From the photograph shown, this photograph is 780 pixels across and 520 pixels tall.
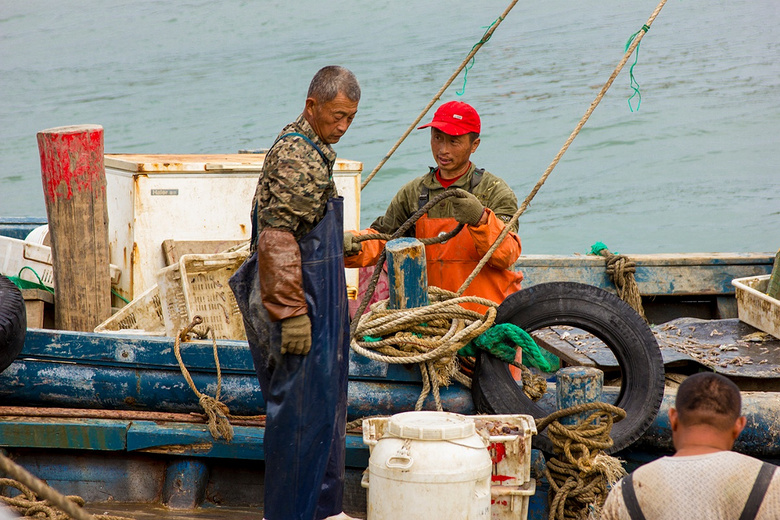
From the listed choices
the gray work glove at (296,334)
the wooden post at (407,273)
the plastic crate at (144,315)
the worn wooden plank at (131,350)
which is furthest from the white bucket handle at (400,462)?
the plastic crate at (144,315)

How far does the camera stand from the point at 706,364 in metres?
5.59

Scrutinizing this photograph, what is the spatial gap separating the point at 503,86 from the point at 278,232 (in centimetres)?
2348

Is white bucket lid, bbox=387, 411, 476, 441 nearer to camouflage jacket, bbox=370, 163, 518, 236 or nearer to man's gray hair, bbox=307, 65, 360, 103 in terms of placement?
man's gray hair, bbox=307, 65, 360, 103

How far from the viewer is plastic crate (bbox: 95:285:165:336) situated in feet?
17.3

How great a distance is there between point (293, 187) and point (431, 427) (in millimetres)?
1085

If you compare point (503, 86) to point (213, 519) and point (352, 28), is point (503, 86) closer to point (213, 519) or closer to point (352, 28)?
point (352, 28)

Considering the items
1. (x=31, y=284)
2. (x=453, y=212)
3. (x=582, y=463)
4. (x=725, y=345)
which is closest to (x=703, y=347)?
(x=725, y=345)

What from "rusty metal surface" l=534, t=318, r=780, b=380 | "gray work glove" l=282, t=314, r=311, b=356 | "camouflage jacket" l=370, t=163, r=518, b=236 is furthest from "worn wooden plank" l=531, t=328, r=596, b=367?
"gray work glove" l=282, t=314, r=311, b=356

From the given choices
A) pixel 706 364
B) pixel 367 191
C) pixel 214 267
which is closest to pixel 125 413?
pixel 214 267

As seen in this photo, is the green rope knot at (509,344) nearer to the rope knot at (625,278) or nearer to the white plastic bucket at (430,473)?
the white plastic bucket at (430,473)

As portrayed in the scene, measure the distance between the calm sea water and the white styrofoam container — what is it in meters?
13.4

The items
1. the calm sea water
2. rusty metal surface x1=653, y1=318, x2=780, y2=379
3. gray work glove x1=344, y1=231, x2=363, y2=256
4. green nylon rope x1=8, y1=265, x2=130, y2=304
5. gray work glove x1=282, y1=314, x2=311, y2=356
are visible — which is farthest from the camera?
the calm sea water

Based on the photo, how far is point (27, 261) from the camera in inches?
245

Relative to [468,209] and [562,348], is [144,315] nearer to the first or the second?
[468,209]
